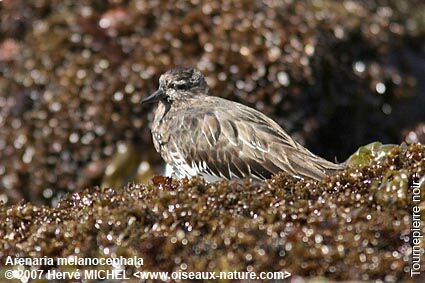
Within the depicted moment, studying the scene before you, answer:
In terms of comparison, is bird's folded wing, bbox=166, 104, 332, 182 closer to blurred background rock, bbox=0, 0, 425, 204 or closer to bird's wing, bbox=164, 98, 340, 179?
bird's wing, bbox=164, 98, 340, 179

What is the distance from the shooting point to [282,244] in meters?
5.80

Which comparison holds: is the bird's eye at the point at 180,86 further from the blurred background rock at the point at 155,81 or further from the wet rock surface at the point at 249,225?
the wet rock surface at the point at 249,225

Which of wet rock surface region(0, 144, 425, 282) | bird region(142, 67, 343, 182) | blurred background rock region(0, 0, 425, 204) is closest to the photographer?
wet rock surface region(0, 144, 425, 282)

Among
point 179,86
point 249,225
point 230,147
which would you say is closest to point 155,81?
point 179,86

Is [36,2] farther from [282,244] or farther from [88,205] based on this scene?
[282,244]

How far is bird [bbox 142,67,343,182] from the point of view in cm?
824

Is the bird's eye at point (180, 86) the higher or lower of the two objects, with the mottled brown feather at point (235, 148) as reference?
higher

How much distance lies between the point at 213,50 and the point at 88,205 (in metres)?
4.56

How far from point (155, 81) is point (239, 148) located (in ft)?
9.57

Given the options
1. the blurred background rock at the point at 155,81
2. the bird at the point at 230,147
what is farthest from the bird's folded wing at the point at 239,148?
the blurred background rock at the point at 155,81

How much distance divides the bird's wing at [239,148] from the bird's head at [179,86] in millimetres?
845

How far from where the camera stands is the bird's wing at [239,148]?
8242 mm

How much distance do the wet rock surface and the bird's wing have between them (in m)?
1.13

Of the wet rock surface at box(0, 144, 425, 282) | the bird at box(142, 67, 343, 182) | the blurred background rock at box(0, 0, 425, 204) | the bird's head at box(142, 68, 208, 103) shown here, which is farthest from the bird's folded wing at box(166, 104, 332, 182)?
the blurred background rock at box(0, 0, 425, 204)
